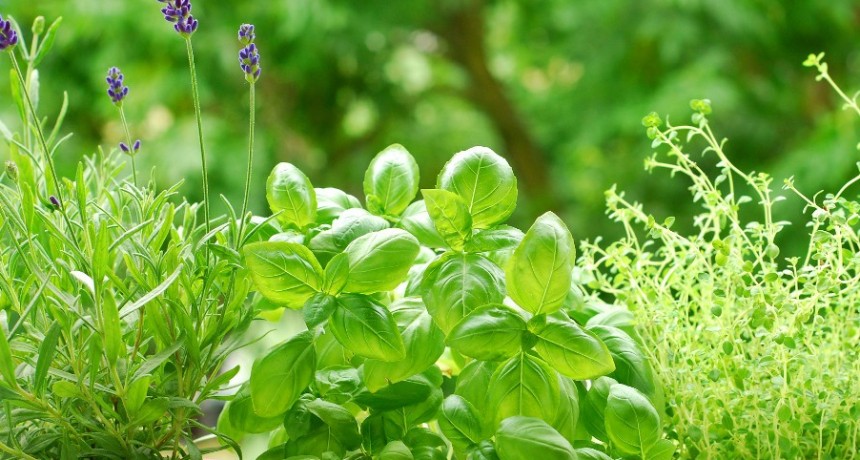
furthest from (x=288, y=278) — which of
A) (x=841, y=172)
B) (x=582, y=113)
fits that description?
(x=582, y=113)

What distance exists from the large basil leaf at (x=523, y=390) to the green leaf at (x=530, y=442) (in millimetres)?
19

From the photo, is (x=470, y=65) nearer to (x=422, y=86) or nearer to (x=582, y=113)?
(x=422, y=86)

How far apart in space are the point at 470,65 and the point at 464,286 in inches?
125

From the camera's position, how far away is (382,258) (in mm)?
395

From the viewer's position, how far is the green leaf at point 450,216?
1.30ft

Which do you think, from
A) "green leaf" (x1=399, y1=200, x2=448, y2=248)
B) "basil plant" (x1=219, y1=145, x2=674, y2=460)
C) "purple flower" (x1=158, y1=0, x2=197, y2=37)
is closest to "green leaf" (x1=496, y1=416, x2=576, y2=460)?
"basil plant" (x1=219, y1=145, x2=674, y2=460)

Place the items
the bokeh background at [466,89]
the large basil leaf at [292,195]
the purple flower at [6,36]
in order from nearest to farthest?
the purple flower at [6,36]
the large basil leaf at [292,195]
the bokeh background at [466,89]

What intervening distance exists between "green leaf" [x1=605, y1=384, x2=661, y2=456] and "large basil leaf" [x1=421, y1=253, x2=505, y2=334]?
2.8 inches

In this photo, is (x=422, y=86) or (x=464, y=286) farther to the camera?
(x=422, y=86)

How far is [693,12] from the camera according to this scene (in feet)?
9.04

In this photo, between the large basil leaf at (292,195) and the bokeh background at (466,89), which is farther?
the bokeh background at (466,89)

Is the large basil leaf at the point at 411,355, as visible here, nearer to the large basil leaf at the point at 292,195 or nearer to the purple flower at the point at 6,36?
the large basil leaf at the point at 292,195

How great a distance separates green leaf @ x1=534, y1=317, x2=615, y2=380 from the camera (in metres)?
0.38

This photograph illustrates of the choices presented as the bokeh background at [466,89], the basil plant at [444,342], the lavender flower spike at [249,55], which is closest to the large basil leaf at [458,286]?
the basil plant at [444,342]
